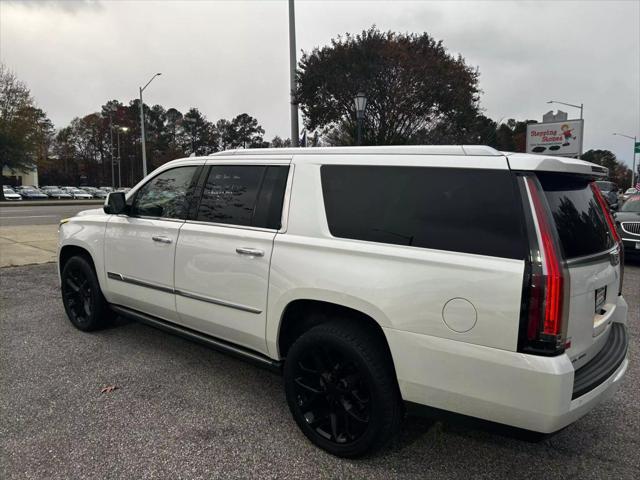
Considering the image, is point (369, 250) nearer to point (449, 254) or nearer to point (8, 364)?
point (449, 254)

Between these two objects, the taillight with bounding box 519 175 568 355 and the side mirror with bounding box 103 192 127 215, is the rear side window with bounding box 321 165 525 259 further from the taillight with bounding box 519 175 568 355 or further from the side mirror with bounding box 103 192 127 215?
the side mirror with bounding box 103 192 127 215

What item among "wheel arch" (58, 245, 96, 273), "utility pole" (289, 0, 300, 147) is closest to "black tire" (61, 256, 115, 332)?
"wheel arch" (58, 245, 96, 273)

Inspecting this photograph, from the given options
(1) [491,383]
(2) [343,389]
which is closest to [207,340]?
(2) [343,389]

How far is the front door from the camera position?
3809 millimetres

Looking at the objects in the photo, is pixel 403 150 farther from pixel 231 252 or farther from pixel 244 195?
pixel 231 252

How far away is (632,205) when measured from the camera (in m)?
11.2

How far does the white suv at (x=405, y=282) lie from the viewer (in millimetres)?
2150

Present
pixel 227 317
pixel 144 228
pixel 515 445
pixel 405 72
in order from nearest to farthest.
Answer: pixel 515 445
pixel 227 317
pixel 144 228
pixel 405 72

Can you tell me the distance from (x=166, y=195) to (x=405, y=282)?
2501 mm

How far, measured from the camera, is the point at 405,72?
2139cm

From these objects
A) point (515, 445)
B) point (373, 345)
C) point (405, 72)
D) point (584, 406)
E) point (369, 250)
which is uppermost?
point (405, 72)

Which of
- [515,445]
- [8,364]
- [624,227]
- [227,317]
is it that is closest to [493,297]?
[515,445]

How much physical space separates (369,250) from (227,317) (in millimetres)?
1289

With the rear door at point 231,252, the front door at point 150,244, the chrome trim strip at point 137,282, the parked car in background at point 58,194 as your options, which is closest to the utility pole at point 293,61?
the front door at point 150,244
